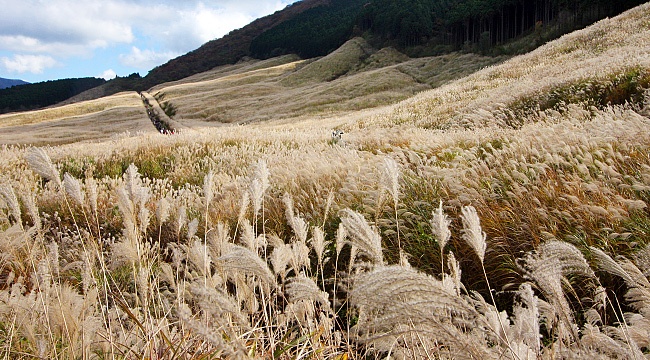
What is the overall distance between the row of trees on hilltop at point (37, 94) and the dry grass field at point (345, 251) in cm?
15273

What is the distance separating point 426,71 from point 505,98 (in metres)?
42.3

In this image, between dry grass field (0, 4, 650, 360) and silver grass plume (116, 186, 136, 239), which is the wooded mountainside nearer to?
dry grass field (0, 4, 650, 360)

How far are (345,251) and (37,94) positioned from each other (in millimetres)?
167961

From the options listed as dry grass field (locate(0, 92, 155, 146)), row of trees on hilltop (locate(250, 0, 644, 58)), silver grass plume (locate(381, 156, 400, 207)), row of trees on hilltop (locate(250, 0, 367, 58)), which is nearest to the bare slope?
dry grass field (locate(0, 92, 155, 146))

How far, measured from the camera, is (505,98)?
568 inches

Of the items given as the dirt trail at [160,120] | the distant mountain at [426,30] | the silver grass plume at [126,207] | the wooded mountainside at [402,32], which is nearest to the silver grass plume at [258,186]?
the silver grass plume at [126,207]

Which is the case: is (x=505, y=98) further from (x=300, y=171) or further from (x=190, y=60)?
(x=190, y=60)

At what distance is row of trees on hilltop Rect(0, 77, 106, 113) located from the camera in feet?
409

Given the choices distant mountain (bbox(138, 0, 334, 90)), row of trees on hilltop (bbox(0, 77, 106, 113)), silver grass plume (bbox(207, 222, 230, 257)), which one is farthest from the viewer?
distant mountain (bbox(138, 0, 334, 90))

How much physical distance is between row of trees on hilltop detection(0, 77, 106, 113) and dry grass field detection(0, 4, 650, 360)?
152731mm

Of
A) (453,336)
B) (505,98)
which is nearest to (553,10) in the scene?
(505,98)

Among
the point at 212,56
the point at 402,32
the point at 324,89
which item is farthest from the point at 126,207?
the point at 212,56

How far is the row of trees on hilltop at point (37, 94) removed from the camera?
12475 cm

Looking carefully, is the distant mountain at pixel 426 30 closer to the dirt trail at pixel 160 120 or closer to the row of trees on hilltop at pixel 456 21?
the row of trees on hilltop at pixel 456 21
